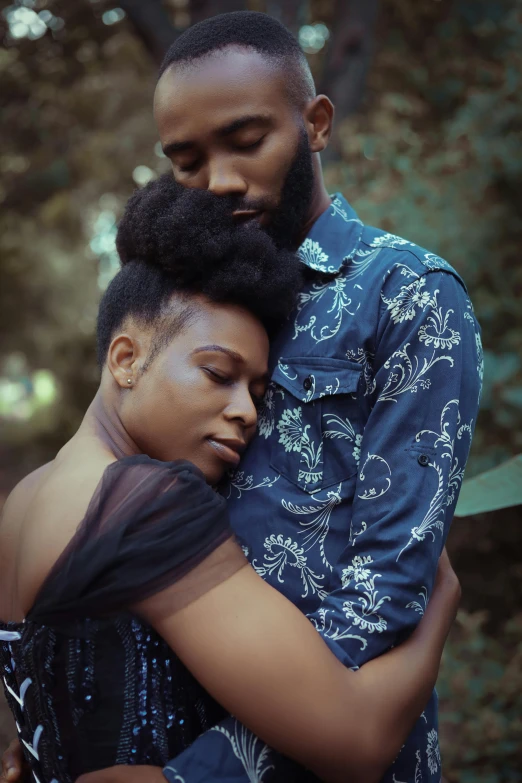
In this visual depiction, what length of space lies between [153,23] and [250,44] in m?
5.28

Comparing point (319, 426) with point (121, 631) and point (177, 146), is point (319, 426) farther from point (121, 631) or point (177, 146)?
point (177, 146)

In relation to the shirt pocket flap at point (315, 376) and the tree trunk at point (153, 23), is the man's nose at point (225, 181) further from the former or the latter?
the tree trunk at point (153, 23)

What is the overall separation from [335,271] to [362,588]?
2.65ft

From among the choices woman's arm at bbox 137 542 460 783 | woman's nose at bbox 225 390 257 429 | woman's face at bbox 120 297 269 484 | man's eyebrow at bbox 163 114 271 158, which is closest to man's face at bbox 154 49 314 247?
man's eyebrow at bbox 163 114 271 158

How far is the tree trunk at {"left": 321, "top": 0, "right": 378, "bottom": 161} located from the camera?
22.6 ft

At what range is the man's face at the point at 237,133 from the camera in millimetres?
2080

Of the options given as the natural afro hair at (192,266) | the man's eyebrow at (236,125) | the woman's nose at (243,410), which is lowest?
the woman's nose at (243,410)

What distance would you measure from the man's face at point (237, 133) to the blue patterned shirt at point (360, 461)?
23 centimetres

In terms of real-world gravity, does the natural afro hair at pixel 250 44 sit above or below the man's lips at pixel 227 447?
above

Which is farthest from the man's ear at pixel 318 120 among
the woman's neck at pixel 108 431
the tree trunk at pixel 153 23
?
the tree trunk at pixel 153 23

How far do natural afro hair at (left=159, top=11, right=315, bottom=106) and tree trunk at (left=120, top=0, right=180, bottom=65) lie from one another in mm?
4934

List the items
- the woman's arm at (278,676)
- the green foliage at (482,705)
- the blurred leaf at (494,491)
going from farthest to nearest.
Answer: the green foliage at (482,705), the blurred leaf at (494,491), the woman's arm at (278,676)

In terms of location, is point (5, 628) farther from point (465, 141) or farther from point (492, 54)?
point (492, 54)

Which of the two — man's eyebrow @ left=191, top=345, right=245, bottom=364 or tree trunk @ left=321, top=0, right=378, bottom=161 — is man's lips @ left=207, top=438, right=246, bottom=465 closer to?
man's eyebrow @ left=191, top=345, right=245, bottom=364
